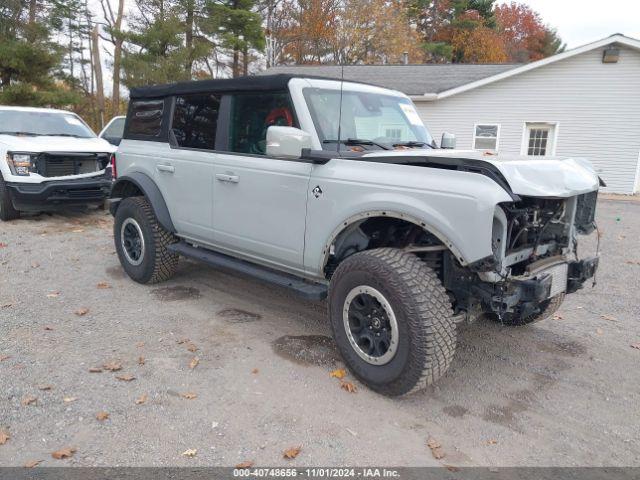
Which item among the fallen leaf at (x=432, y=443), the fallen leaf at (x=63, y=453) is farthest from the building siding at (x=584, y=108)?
the fallen leaf at (x=63, y=453)

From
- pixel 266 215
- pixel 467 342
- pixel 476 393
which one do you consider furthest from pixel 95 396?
pixel 467 342

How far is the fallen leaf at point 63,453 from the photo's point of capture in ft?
9.11

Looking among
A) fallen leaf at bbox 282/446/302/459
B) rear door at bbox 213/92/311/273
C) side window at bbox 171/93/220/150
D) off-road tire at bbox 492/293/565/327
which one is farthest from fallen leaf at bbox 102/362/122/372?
off-road tire at bbox 492/293/565/327

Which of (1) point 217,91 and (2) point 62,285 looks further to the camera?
(2) point 62,285

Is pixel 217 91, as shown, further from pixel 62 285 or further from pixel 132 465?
pixel 132 465

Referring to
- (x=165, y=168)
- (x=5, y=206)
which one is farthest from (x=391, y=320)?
(x=5, y=206)

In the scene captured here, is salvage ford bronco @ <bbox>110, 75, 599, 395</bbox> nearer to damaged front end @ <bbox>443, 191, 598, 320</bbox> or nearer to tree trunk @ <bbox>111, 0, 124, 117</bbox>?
damaged front end @ <bbox>443, 191, 598, 320</bbox>

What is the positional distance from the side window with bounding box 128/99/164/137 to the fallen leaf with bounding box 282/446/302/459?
147 inches

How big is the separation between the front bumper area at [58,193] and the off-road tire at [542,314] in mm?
6811

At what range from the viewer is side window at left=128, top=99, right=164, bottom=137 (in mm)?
5402

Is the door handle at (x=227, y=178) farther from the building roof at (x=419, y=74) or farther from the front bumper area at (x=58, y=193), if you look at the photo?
the building roof at (x=419, y=74)

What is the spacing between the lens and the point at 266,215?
420 cm

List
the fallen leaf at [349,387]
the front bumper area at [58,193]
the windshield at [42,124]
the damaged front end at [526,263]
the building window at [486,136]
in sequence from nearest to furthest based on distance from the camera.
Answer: the damaged front end at [526,263]
the fallen leaf at [349,387]
the front bumper area at [58,193]
the windshield at [42,124]
the building window at [486,136]

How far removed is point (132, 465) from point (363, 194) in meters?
2.13
